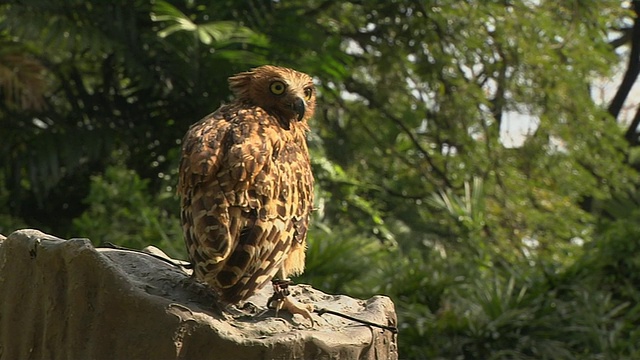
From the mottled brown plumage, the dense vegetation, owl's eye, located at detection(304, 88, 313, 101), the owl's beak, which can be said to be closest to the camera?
the mottled brown plumage

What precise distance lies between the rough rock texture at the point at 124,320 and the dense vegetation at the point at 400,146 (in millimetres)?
3949

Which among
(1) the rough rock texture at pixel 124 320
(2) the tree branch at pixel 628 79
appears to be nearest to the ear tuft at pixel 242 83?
(1) the rough rock texture at pixel 124 320

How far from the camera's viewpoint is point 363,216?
8.38m

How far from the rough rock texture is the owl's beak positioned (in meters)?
0.67

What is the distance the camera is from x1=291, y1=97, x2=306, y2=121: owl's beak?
10.1ft

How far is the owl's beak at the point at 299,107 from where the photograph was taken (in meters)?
3.08

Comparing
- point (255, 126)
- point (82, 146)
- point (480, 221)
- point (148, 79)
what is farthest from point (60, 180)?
point (255, 126)

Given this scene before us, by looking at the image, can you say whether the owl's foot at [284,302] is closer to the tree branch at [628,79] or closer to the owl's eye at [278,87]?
the owl's eye at [278,87]

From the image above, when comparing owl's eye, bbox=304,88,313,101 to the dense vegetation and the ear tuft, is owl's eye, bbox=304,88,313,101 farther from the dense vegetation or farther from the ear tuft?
the dense vegetation

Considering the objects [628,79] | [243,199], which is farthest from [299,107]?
[628,79]

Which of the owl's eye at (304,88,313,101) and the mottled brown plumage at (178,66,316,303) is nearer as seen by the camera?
the mottled brown plumage at (178,66,316,303)

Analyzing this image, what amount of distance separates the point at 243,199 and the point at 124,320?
43 cm

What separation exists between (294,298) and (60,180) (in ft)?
18.2

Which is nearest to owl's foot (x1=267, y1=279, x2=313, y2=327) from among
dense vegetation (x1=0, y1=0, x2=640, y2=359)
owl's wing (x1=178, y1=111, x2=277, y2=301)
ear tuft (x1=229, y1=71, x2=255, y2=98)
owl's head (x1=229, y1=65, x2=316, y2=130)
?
owl's wing (x1=178, y1=111, x2=277, y2=301)
